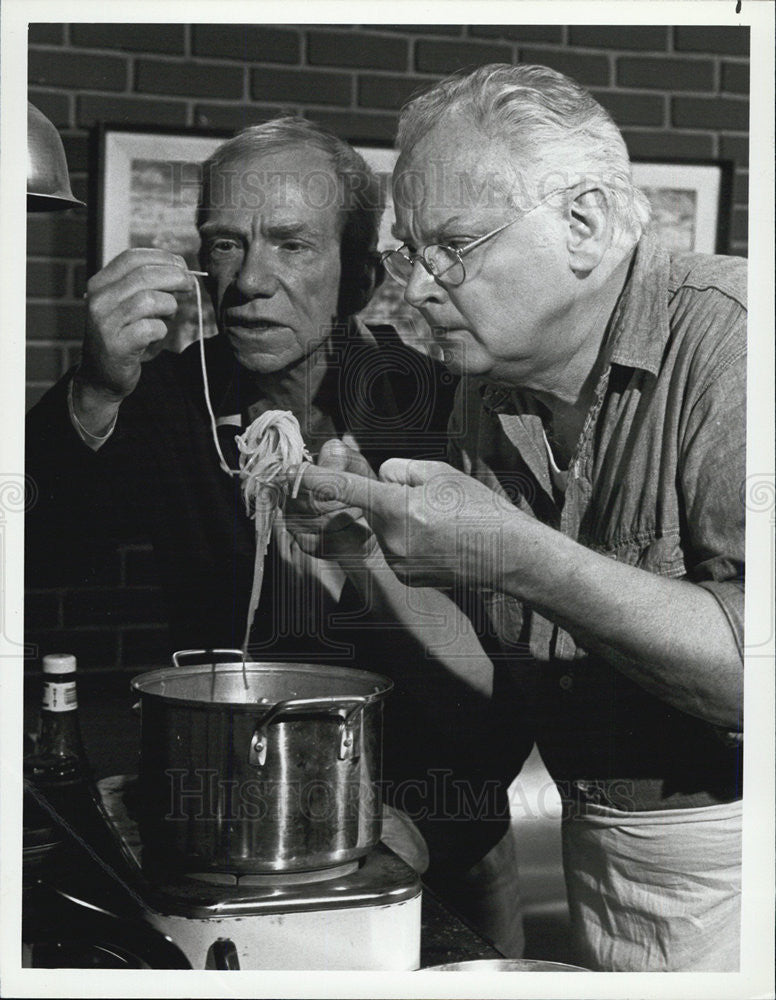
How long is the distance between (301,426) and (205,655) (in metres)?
0.42

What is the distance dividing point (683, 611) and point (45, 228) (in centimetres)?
120

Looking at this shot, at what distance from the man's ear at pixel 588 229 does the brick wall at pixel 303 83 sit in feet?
0.51

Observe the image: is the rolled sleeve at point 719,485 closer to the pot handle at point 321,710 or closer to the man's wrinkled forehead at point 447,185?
the man's wrinkled forehead at point 447,185

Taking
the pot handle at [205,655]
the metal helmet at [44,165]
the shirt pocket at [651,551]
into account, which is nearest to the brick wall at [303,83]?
the metal helmet at [44,165]

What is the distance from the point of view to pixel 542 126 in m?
1.55

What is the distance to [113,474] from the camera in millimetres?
1683

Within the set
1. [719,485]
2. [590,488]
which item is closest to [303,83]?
[590,488]

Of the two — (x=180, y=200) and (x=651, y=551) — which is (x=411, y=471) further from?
(x=180, y=200)

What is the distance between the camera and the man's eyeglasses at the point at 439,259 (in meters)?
1.55

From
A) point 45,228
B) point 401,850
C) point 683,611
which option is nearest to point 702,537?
point 683,611

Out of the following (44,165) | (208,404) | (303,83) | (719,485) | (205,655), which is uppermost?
(303,83)

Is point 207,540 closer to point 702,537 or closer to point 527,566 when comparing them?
point 527,566

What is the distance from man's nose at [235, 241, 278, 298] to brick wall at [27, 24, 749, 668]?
8.4 inches

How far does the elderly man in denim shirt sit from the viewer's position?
5.01 ft
